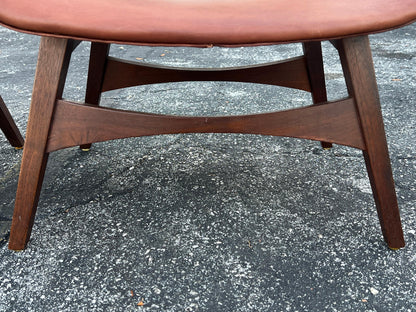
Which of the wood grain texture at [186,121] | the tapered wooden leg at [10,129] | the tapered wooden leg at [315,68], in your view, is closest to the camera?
the wood grain texture at [186,121]

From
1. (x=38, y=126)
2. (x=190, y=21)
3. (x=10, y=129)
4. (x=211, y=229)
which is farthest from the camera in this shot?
(x=10, y=129)

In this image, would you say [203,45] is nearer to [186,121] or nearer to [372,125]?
[186,121]

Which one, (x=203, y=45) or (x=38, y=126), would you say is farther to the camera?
(x=38, y=126)

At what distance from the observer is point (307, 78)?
1.23m

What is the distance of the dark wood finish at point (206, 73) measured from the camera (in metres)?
1.19

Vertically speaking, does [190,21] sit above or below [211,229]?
above

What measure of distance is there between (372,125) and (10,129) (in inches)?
42.2

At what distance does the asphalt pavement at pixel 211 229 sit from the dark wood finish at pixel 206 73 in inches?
9.2

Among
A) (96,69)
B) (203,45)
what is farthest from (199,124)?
(96,69)

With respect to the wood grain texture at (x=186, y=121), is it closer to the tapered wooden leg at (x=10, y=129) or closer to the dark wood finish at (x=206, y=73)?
the dark wood finish at (x=206, y=73)

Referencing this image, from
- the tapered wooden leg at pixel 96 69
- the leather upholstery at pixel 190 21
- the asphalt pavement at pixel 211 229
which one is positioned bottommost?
the asphalt pavement at pixel 211 229

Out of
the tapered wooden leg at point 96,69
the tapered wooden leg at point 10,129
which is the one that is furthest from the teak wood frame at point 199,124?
the tapered wooden leg at point 10,129

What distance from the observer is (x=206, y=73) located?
1184 mm

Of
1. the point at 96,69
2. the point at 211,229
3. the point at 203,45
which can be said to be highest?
the point at 203,45
